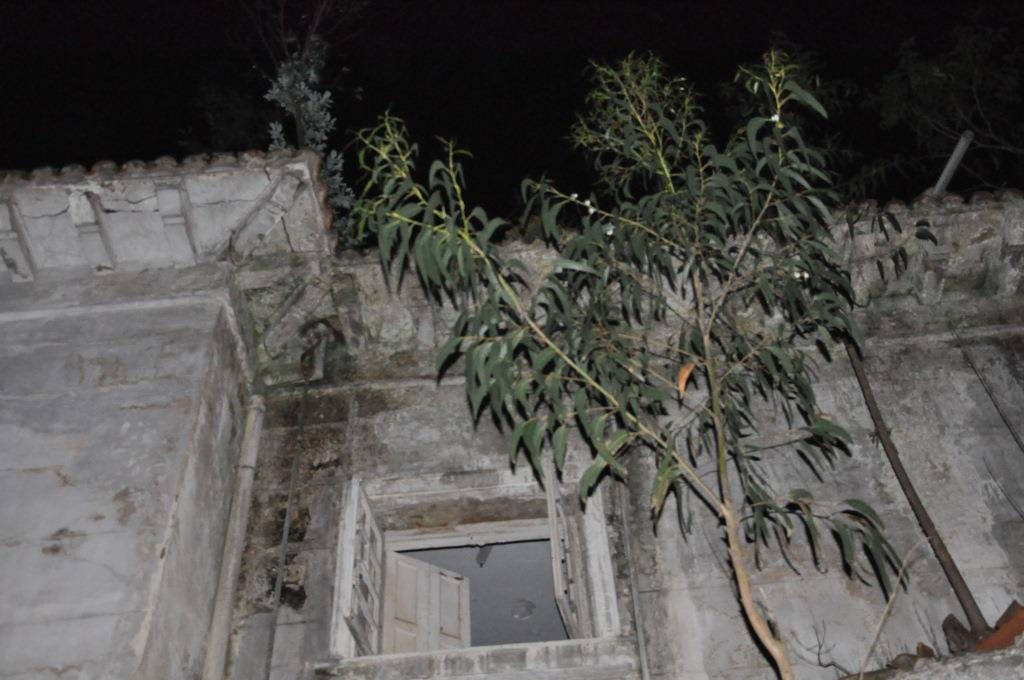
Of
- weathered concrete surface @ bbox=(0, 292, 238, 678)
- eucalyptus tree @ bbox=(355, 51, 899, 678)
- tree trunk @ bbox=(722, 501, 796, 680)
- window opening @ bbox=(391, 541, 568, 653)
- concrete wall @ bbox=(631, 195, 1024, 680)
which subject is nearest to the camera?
tree trunk @ bbox=(722, 501, 796, 680)

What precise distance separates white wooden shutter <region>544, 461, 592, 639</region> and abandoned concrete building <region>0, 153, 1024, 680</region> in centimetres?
2

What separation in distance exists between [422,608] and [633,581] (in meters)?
1.34

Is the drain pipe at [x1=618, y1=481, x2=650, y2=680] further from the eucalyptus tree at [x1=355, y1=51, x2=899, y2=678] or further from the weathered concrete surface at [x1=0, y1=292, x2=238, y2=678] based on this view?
the weathered concrete surface at [x1=0, y1=292, x2=238, y2=678]

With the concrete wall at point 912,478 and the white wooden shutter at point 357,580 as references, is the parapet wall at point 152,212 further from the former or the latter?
the concrete wall at point 912,478

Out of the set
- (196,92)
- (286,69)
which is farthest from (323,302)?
(196,92)

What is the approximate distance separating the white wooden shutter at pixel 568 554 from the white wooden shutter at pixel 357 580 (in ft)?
3.54

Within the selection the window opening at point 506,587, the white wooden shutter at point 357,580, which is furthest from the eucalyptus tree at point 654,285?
the window opening at point 506,587

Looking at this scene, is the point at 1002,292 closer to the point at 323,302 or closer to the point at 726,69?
the point at 323,302

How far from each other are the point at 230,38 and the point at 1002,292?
12383 mm

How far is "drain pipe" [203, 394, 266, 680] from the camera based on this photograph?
5.23 m

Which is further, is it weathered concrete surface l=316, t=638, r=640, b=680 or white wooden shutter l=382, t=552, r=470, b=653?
white wooden shutter l=382, t=552, r=470, b=653

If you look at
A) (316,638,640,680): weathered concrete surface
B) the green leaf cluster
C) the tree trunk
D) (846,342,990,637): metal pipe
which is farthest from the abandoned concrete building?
the tree trunk

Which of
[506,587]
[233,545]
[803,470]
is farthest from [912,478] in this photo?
[233,545]

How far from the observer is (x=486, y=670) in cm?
500
